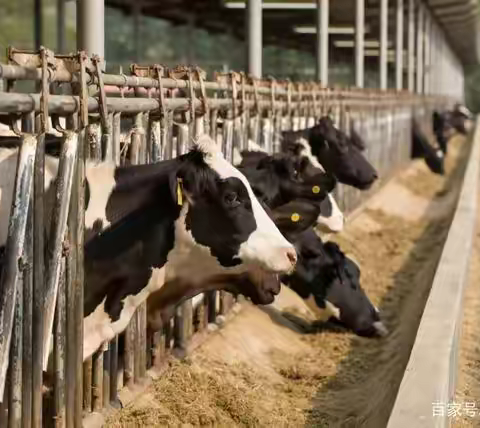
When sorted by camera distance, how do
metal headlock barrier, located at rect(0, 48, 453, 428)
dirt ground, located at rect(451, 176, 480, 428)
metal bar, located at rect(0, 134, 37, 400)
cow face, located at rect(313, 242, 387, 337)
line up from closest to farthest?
1. metal bar, located at rect(0, 134, 37, 400)
2. metal headlock barrier, located at rect(0, 48, 453, 428)
3. dirt ground, located at rect(451, 176, 480, 428)
4. cow face, located at rect(313, 242, 387, 337)

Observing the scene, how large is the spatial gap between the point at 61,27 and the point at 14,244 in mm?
12462

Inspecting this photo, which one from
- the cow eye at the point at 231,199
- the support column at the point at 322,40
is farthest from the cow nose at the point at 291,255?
the support column at the point at 322,40

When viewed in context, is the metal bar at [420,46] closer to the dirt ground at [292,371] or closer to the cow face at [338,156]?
the dirt ground at [292,371]

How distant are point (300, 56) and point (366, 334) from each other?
22929 mm

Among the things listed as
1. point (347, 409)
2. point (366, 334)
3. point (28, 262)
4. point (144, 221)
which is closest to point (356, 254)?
point (366, 334)

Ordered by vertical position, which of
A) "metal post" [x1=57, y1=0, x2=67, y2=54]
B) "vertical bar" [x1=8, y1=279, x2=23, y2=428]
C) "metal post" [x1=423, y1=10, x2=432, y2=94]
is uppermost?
"metal post" [x1=423, y1=10, x2=432, y2=94]

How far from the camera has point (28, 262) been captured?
3270 mm

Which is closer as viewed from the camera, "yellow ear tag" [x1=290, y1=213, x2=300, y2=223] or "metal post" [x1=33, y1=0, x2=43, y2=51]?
"yellow ear tag" [x1=290, y1=213, x2=300, y2=223]

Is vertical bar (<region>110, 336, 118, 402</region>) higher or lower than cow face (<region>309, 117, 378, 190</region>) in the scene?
lower

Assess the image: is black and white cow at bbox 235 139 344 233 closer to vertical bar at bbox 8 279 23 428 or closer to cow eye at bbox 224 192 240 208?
cow eye at bbox 224 192 240 208

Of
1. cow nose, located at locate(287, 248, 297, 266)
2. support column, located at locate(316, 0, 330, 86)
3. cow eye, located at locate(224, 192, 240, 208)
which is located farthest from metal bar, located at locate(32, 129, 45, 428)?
support column, located at locate(316, 0, 330, 86)

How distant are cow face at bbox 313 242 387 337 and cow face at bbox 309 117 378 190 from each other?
1.67m

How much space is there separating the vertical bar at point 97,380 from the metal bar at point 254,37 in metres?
6.15

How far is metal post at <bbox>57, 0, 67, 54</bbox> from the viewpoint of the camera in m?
14.8
